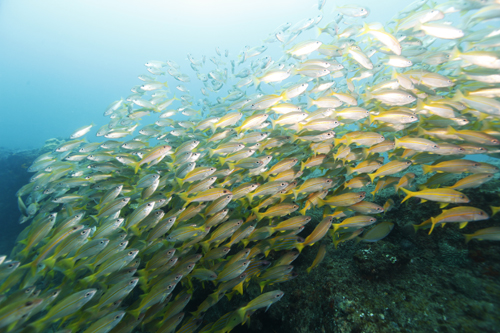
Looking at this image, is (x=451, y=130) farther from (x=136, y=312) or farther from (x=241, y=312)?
(x=136, y=312)

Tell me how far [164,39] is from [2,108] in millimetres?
173937

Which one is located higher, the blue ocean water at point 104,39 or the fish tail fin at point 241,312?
the blue ocean water at point 104,39

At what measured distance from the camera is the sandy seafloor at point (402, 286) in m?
2.38

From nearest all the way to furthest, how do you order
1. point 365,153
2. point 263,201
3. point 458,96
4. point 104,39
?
1. point 458,96
2. point 365,153
3. point 263,201
4. point 104,39

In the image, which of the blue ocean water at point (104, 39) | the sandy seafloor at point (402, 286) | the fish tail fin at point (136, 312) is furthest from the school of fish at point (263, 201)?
the blue ocean water at point (104, 39)

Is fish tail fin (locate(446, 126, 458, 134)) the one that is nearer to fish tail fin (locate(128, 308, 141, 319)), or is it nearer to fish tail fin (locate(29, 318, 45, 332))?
fish tail fin (locate(128, 308, 141, 319))

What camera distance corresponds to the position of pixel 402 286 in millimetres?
2793

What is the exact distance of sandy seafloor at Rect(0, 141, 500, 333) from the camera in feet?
7.82

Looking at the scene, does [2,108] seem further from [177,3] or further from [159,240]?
[159,240]

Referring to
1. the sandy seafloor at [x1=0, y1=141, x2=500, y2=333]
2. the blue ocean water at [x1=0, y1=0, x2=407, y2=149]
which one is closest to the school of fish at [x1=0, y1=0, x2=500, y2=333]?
the sandy seafloor at [x1=0, y1=141, x2=500, y2=333]

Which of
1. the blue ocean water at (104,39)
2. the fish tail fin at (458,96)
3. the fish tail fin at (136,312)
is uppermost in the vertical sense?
the blue ocean water at (104,39)

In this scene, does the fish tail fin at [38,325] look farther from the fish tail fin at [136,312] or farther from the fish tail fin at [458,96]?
the fish tail fin at [458,96]

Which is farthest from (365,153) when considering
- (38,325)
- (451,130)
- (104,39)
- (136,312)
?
(104,39)

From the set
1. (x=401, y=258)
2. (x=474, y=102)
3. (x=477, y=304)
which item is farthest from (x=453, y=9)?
(x=477, y=304)
